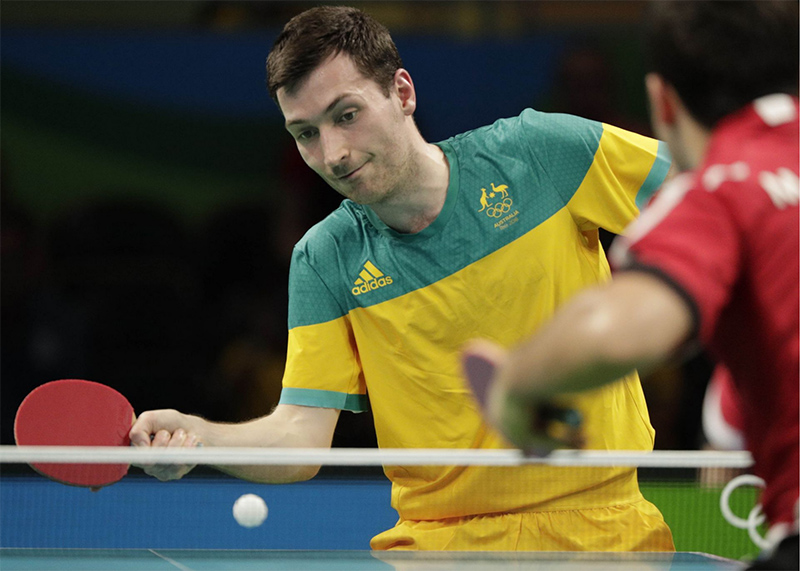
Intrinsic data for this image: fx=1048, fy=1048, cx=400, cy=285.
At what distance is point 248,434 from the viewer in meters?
3.09

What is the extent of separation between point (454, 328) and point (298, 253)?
1.81ft

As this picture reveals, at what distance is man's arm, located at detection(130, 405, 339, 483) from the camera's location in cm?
289

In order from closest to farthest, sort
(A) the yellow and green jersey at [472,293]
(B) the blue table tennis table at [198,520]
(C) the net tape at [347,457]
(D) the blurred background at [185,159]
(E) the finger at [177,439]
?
(C) the net tape at [347,457] → (E) the finger at [177,439] → (A) the yellow and green jersey at [472,293] → (B) the blue table tennis table at [198,520] → (D) the blurred background at [185,159]

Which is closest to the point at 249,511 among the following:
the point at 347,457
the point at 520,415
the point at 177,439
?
the point at 177,439

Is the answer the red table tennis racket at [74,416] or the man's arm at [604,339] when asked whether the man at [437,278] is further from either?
the man's arm at [604,339]

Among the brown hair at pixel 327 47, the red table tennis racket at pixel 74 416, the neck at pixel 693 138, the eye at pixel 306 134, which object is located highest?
the brown hair at pixel 327 47

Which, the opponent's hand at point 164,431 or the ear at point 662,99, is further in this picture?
the opponent's hand at point 164,431

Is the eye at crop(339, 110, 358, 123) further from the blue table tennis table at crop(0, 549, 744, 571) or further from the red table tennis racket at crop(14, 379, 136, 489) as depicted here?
the blue table tennis table at crop(0, 549, 744, 571)

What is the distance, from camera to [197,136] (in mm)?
→ 8562

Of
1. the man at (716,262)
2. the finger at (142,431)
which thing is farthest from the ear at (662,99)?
the finger at (142,431)

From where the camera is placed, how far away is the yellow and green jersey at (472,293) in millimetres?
3092

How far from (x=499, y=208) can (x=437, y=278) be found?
284 millimetres

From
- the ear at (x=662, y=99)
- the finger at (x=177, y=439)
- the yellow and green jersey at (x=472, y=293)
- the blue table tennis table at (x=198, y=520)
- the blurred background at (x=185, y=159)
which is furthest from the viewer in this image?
the blurred background at (x=185, y=159)

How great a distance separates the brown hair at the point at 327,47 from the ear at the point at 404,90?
2 centimetres
